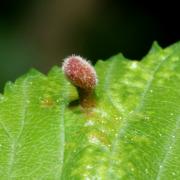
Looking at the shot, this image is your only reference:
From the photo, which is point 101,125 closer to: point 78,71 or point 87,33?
point 78,71

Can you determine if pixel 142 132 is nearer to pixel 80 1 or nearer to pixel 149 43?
pixel 149 43

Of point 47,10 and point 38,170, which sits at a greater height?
point 47,10

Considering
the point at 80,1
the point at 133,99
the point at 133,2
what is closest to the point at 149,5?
the point at 133,2

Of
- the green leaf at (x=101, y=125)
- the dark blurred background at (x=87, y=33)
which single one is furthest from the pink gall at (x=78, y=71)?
the dark blurred background at (x=87, y=33)

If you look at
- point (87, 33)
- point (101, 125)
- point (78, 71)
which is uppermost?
point (87, 33)

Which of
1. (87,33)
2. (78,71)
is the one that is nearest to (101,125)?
(78,71)

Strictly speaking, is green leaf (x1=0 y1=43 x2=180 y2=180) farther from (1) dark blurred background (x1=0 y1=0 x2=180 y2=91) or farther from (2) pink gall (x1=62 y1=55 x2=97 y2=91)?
(1) dark blurred background (x1=0 y1=0 x2=180 y2=91)
